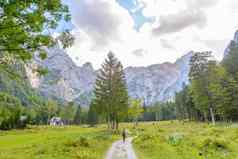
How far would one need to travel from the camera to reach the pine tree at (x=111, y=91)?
190 feet

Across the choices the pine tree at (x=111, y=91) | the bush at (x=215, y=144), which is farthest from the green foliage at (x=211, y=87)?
the bush at (x=215, y=144)

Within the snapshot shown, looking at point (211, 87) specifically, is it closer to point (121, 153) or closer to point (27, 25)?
point (121, 153)

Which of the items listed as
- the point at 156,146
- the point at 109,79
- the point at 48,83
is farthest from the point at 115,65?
the point at 48,83

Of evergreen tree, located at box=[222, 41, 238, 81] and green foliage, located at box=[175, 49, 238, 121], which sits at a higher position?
evergreen tree, located at box=[222, 41, 238, 81]

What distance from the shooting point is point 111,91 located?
59188 mm

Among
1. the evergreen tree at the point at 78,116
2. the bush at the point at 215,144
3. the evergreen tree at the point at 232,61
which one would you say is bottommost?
the bush at the point at 215,144

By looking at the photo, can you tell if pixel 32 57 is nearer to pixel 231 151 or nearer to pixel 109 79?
pixel 231 151

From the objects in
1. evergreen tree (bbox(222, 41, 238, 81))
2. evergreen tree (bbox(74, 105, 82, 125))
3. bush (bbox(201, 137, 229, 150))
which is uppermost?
evergreen tree (bbox(222, 41, 238, 81))

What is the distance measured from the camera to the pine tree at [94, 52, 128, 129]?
57938mm

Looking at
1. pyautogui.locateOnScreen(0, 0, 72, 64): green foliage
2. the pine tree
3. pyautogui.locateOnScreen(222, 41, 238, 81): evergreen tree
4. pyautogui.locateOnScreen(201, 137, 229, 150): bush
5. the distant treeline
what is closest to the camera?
pyautogui.locateOnScreen(0, 0, 72, 64): green foliage

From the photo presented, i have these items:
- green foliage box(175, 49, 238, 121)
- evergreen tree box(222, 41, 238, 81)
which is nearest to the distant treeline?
green foliage box(175, 49, 238, 121)

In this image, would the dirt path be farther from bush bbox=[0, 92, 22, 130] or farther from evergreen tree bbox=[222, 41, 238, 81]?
evergreen tree bbox=[222, 41, 238, 81]

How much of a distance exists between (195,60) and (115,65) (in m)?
19.6

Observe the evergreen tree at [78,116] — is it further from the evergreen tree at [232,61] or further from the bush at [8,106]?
the bush at [8,106]
